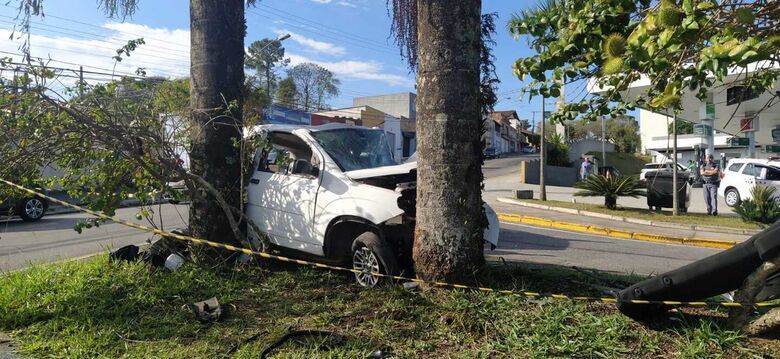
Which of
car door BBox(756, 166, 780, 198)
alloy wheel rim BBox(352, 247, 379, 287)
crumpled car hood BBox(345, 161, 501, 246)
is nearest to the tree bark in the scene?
crumpled car hood BBox(345, 161, 501, 246)

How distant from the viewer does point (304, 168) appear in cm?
566

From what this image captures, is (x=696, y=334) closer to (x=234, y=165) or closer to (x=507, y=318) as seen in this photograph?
(x=507, y=318)

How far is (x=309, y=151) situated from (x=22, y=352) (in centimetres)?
322

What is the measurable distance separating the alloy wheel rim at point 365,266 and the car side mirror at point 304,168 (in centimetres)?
107

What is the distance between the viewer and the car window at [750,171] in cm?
1908

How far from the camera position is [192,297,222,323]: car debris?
407 centimetres

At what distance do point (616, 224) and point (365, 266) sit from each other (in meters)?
10.6

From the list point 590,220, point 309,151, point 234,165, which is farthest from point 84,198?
point 590,220

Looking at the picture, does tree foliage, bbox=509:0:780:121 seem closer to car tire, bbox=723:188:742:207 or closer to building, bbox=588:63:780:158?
building, bbox=588:63:780:158

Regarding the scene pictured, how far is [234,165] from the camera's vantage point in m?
5.69

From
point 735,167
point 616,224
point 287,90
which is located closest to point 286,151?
point 616,224

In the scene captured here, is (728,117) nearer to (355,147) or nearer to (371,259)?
(355,147)

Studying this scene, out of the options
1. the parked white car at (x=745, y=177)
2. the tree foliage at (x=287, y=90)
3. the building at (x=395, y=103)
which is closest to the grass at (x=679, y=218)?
the parked white car at (x=745, y=177)

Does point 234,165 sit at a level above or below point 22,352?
above
